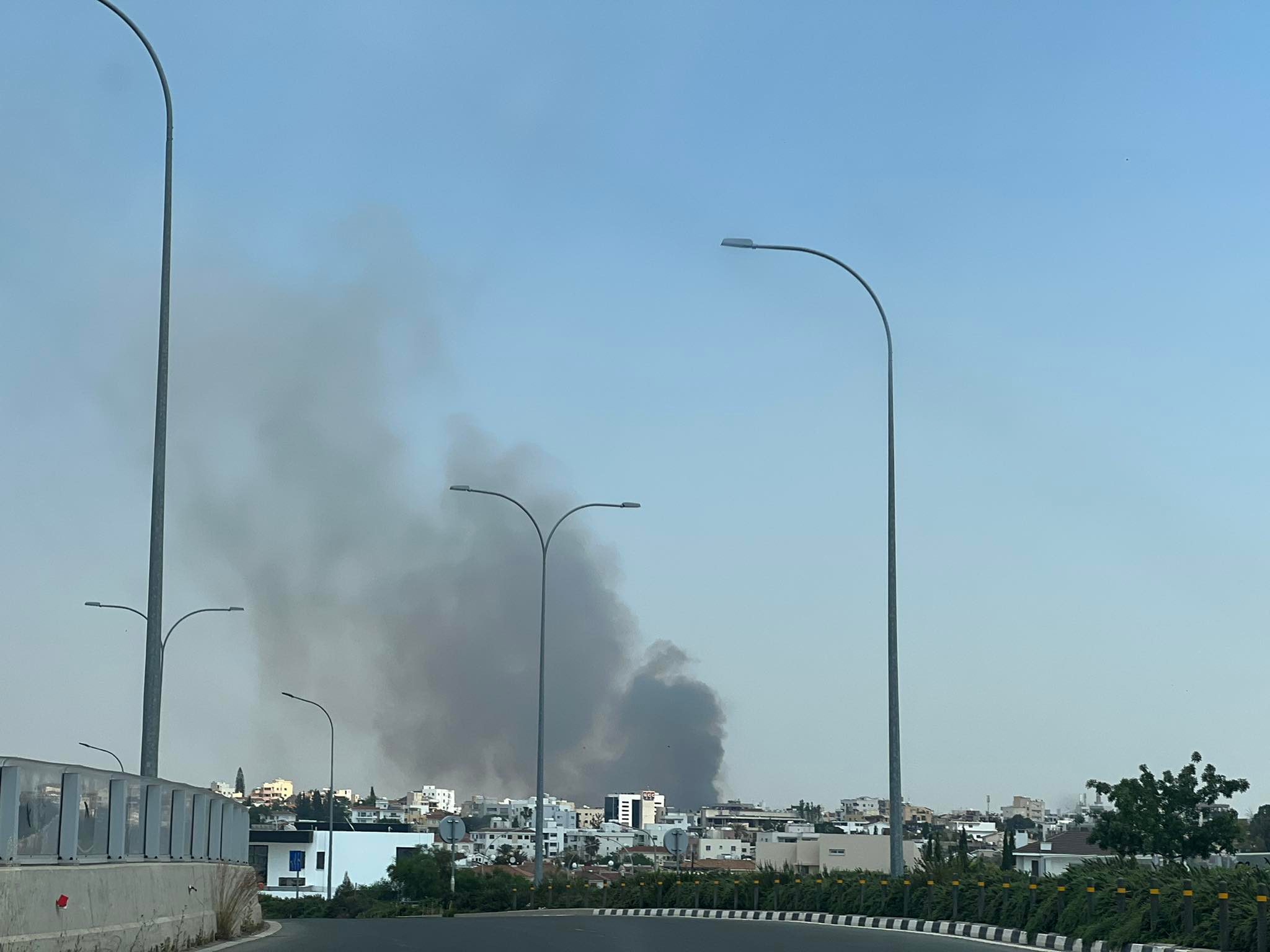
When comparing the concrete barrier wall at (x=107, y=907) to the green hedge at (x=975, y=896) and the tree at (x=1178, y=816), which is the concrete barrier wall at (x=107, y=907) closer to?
the green hedge at (x=975, y=896)

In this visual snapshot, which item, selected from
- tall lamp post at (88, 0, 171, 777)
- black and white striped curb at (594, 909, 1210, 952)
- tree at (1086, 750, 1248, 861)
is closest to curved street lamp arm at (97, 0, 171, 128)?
tall lamp post at (88, 0, 171, 777)

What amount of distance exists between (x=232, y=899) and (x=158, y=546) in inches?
207

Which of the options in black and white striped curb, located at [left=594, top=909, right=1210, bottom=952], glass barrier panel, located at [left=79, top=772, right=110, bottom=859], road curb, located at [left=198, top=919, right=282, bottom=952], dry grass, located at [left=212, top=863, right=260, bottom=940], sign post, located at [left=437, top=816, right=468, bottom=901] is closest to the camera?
glass barrier panel, located at [left=79, top=772, right=110, bottom=859]

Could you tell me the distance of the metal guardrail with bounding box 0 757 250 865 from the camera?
13.4 metres

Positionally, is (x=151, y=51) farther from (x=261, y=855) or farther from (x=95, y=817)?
(x=261, y=855)

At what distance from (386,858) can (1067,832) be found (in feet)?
171

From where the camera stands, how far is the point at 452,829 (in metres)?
43.2

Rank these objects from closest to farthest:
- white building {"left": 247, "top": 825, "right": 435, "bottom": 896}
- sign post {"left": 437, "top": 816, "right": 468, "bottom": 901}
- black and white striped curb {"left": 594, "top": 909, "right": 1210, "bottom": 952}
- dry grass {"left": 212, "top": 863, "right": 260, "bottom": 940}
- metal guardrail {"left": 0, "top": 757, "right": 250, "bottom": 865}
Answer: metal guardrail {"left": 0, "top": 757, "right": 250, "bottom": 865}
black and white striped curb {"left": 594, "top": 909, "right": 1210, "bottom": 952}
dry grass {"left": 212, "top": 863, "right": 260, "bottom": 940}
sign post {"left": 437, "top": 816, "right": 468, "bottom": 901}
white building {"left": 247, "top": 825, "right": 435, "bottom": 896}

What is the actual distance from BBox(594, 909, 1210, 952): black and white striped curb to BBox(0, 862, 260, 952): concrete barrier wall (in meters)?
11.0

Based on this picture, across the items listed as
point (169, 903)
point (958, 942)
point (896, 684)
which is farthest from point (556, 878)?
point (169, 903)

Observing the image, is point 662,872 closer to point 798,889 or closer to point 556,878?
point 798,889

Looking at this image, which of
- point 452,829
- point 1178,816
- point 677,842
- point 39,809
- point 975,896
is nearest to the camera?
point 39,809

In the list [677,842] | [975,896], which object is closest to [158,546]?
[975,896]

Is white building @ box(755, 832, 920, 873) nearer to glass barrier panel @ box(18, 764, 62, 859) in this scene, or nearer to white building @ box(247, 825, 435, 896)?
white building @ box(247, 825, 435, 896)
